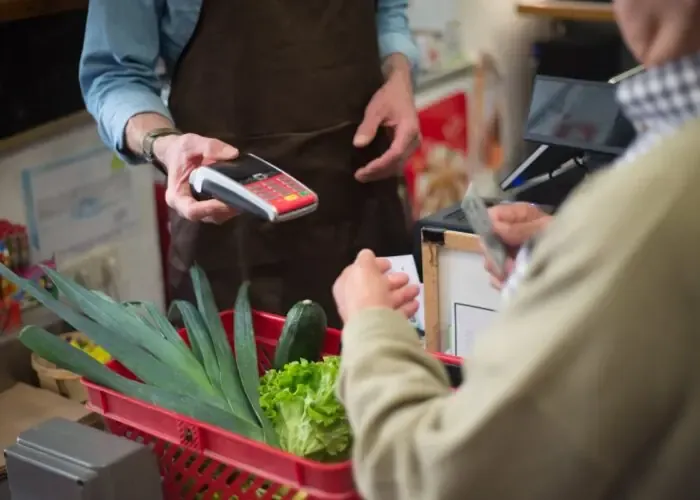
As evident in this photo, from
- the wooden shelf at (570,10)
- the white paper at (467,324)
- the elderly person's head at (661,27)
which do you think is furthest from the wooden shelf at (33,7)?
the elderly person's head at (661,27)

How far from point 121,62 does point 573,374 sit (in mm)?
840

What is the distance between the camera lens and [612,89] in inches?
39.8

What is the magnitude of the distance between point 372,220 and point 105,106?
389 mm

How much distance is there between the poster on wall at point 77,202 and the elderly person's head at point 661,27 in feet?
4.24

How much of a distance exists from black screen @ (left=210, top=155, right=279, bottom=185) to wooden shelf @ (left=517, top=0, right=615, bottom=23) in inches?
49.1

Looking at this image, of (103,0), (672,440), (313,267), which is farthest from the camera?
(313,267)

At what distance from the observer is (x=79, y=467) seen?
0.71 m

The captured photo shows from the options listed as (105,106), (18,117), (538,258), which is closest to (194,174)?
(105,106)

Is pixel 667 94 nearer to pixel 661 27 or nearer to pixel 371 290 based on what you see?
pixel 661 27

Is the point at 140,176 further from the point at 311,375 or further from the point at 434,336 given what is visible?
the point at 311,375

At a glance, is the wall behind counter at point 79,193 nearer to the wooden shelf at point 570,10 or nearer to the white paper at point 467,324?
the white paper at point 467,324

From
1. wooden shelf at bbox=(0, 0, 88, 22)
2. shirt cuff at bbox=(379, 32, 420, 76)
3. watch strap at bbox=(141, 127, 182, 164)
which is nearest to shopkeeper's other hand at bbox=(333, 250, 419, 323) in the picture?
watch strap at bbox=(141, 127, 182, 164)

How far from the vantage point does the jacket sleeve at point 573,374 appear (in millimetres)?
468

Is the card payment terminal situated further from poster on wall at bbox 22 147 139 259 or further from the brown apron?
poster on wall at bbox 22 147 139 259
